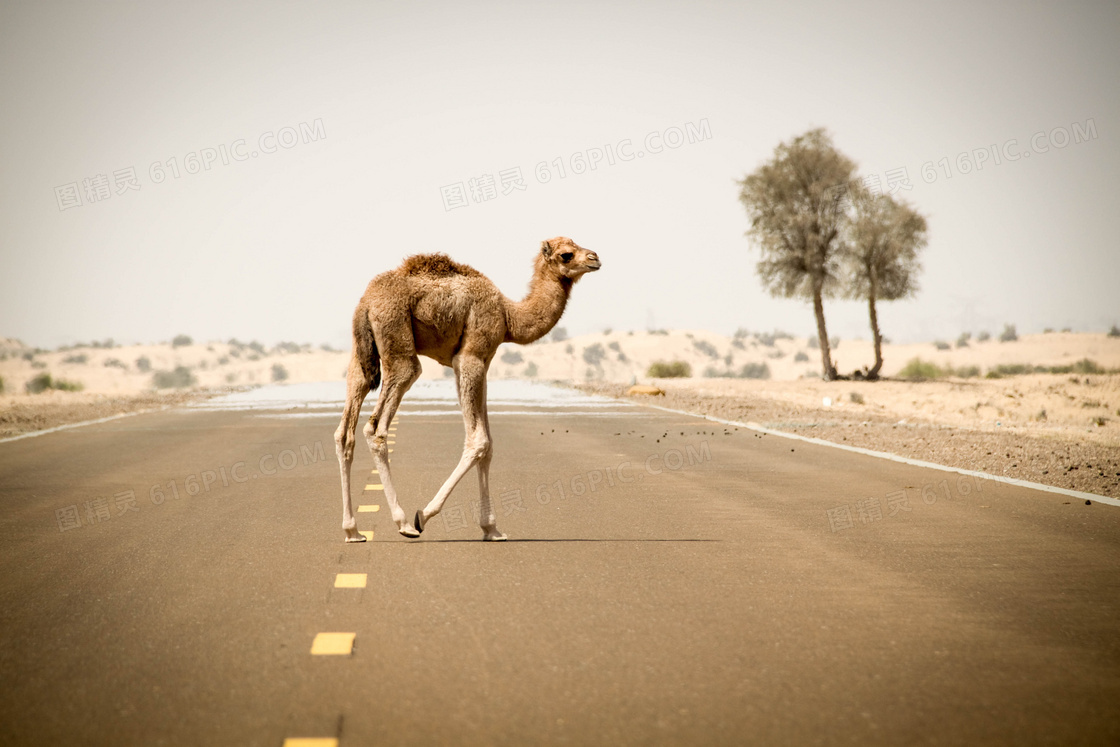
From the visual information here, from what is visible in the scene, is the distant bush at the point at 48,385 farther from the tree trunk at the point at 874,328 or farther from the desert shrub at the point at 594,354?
the desert shrub at the point at 594,354

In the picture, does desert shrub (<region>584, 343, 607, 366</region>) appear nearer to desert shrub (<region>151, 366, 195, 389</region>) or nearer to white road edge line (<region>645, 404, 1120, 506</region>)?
desert shrub (<region>151, 366, 195, 389</region>)

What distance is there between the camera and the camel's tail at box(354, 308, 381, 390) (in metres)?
8.54

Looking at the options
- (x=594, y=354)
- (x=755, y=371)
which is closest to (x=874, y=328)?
(x=755, y=371)

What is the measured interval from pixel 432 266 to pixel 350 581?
2691 mm

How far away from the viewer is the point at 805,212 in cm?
4806

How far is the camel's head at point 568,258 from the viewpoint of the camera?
29.2 ft

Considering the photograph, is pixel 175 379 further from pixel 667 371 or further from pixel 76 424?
pixel 76 424

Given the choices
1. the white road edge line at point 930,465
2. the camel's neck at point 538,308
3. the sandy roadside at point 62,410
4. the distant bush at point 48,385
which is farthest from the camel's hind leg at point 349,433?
the distant bush at point 48,385

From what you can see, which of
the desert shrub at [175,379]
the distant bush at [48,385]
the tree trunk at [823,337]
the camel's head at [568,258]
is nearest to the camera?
the camel's head at [568,258]

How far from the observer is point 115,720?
458 cm

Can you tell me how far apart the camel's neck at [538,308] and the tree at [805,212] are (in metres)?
40.0

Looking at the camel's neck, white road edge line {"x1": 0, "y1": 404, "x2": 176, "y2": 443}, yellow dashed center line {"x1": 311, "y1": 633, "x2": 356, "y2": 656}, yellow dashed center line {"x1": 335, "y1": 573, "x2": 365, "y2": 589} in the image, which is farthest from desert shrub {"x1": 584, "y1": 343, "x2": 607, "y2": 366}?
yellow dashed center line {"x1": 311, "y1": 633, "x2": 356, "y2": 656}

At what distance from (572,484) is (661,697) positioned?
25.7ft

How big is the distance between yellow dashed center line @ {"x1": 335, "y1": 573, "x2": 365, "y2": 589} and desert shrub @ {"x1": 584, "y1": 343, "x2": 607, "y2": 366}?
3537 inches
